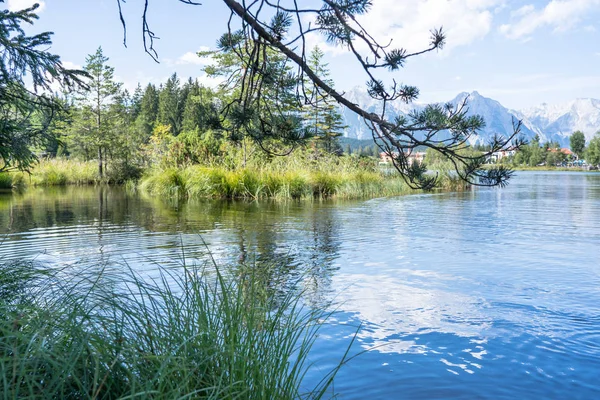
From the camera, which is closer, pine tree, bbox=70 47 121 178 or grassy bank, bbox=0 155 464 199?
grassy bank, bbox=0 155 464 199

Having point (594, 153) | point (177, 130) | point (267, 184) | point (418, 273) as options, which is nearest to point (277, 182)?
point (267, 184)

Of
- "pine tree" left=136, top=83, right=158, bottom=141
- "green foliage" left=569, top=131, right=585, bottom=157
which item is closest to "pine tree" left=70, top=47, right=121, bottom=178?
"pine tree" left=136, top=83, right=158, bottom=141

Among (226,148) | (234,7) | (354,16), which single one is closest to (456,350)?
(354,16)

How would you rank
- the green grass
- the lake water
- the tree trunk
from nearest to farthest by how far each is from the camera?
the lake water < the green grass < the tree trunk

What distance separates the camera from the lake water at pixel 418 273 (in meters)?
3.69

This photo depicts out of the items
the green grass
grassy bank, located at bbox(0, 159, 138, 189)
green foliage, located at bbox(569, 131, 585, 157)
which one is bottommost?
the green grass

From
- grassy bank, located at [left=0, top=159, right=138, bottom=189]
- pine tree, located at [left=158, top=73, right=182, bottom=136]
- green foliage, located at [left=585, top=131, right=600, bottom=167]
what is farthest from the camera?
green foliage, located at [left=585, top=131, right=600, bottom=167]

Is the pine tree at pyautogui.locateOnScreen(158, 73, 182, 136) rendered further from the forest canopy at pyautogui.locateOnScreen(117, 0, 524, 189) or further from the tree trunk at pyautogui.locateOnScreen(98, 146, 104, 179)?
the forest canopy at pyautogui.locateOnScreen(117, 0, 524, 189)

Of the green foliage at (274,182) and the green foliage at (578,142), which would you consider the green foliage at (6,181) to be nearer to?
the green foliage at (274,182)

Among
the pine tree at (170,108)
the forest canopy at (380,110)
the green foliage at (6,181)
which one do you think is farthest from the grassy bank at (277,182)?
the pine tree at (170,108)

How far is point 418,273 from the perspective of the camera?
655cm

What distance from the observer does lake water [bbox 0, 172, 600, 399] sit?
369 cm

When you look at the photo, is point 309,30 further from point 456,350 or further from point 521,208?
point 521,208

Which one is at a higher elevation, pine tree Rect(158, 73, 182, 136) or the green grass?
pine tree Rect(158, 73, 182, 136)
